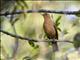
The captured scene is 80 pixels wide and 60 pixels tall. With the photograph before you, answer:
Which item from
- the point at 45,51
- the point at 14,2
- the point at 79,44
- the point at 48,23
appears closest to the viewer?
the point at 79,44

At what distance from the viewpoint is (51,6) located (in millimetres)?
3459

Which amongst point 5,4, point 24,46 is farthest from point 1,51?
point 5,4

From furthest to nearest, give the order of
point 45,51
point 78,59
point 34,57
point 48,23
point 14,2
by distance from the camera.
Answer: point 48,23 < point 45,51 < point 78,59 < point 34,57 < point 14,2

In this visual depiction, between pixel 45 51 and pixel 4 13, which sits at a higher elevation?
pixel 4 13

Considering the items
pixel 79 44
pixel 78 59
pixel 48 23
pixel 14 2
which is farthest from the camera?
pixel 48 23

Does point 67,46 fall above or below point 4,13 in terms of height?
below

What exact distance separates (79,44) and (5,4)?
0.48 m

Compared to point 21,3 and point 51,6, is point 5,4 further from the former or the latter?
point 51,6

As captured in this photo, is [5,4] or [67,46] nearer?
[5,4]

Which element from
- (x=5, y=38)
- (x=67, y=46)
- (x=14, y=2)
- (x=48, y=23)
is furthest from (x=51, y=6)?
(x=14, y=2)

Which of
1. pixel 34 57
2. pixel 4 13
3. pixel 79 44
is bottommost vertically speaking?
pixel 34 57

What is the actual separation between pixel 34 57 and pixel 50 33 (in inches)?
43.8

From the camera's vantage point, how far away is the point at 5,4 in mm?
1624

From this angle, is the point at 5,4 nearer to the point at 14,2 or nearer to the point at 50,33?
the point at 14,2
